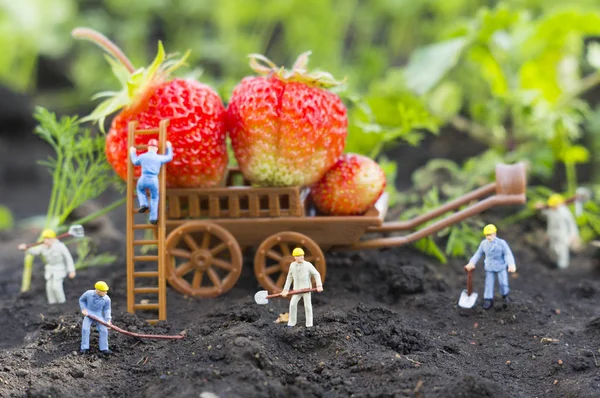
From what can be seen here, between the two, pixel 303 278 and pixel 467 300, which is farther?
pixel 467 300

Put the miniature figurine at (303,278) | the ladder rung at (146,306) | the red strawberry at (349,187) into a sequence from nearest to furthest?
the miniature figurine at (303,278) → the ladder rung at (146,306) → the red strawberry at (349,187)

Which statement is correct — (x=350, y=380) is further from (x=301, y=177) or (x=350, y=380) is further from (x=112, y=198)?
(x=112, y=198)

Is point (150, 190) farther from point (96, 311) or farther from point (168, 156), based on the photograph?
point (96, 311)

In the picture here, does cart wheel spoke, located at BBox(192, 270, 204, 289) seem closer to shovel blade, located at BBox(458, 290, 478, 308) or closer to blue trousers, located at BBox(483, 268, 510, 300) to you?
shovel blade, located at BBox(458, 290, 478, 308)

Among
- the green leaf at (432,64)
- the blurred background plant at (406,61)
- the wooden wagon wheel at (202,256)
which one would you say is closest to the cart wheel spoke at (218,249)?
the wooden wagon wheel at (202,256)

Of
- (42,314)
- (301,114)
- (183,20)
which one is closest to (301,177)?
(301,114)

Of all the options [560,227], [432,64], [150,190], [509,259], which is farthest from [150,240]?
[432,64]

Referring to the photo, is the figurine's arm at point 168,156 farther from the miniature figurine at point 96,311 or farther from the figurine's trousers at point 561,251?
the figurine's trousers at point 561,251
